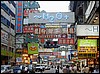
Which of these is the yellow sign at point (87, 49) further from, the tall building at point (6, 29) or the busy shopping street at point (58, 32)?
the tall building at point (6, 29)

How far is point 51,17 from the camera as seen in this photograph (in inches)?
1195

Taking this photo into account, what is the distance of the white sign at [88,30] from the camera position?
80.5 feet

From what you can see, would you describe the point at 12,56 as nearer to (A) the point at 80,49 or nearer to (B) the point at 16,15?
(B) the point at 16,15

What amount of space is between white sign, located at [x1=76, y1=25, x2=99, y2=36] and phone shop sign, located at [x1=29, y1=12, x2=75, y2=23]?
4.79m

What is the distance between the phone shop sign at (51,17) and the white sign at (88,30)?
4.79m

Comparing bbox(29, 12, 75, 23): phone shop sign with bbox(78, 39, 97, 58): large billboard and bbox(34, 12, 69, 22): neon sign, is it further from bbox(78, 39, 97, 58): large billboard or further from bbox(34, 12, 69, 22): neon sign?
bbox(78, 39, 97, 58): large billboard

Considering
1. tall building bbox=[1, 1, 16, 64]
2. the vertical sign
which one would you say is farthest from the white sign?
the vertical sign

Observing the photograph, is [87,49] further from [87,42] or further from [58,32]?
[58,32]

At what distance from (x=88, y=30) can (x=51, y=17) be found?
6.16 metres

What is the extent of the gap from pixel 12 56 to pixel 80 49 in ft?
161

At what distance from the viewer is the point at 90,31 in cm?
2480

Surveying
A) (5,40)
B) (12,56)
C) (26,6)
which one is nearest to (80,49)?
(5,40)

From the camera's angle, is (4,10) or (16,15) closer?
(4,10)

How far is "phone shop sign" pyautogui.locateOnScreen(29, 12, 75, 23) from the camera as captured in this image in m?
29.8
